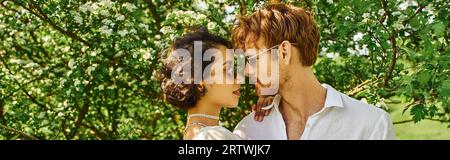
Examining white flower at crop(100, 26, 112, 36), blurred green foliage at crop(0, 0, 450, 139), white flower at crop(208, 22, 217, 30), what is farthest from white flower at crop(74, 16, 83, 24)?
white flower at crop(208, 22, 217, 30)

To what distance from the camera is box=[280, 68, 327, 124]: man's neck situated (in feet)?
9.96

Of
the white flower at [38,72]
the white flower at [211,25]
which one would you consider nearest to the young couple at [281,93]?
the white flower at [211,25]

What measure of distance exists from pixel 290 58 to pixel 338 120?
33cm

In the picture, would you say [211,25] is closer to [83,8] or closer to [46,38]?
[83,8]

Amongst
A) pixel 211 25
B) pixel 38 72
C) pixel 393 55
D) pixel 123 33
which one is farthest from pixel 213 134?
pixel 38 72

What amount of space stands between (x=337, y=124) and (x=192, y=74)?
64cm

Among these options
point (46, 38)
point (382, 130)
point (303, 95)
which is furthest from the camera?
point (46, 38)

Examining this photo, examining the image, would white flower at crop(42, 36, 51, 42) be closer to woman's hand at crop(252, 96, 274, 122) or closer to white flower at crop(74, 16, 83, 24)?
white flower at crop(74, 16, 83, 24)

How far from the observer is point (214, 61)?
9.91ft

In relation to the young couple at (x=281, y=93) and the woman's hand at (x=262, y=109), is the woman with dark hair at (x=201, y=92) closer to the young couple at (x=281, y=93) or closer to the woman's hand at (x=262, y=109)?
the young couple at (x=281, y=93)

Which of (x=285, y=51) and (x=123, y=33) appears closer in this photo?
(x=285, y=51)

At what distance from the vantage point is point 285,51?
2951mm
